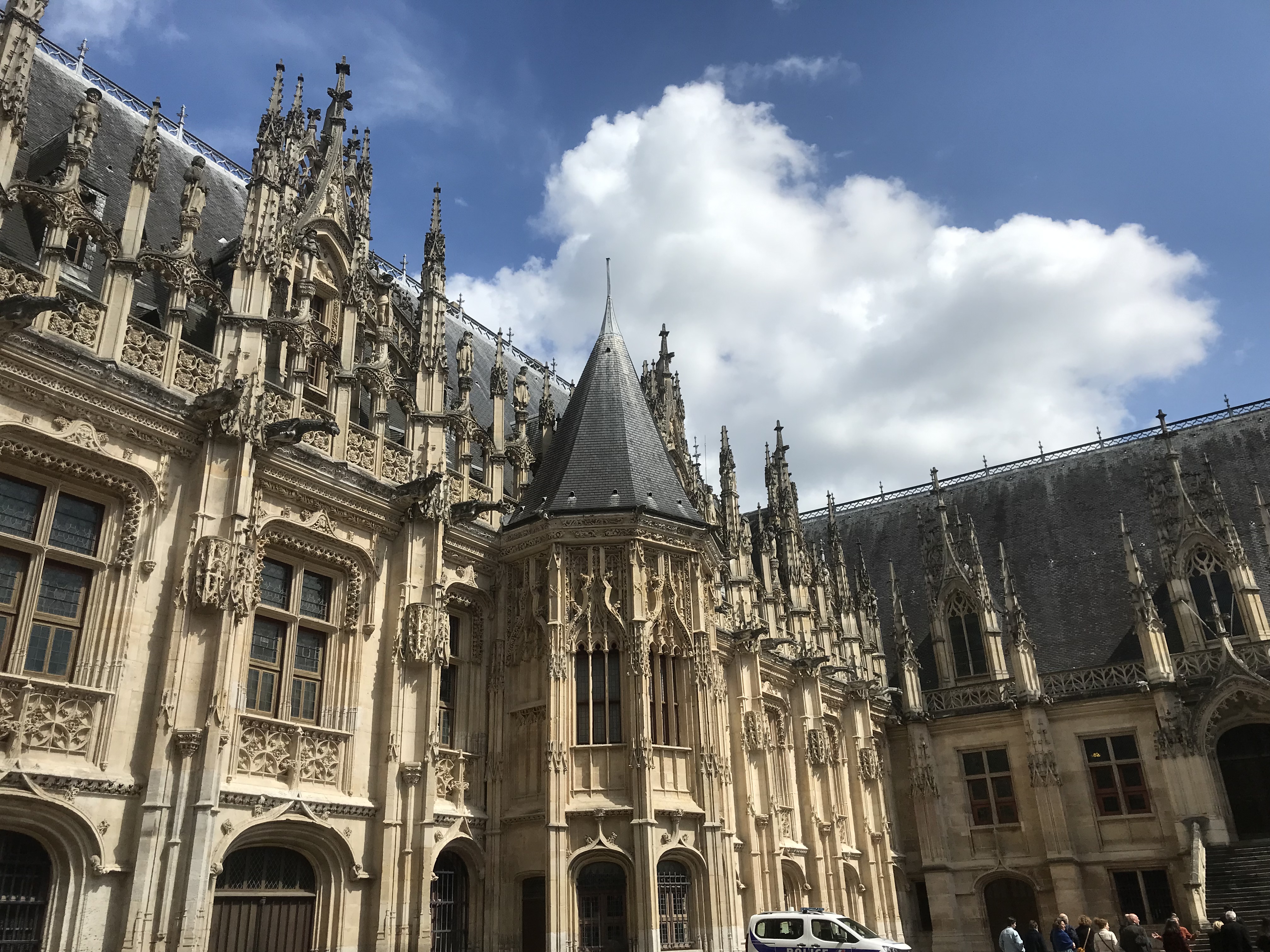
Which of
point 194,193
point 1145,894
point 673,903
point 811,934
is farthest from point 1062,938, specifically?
point 194,193

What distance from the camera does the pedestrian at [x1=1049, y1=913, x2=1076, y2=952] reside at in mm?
15438

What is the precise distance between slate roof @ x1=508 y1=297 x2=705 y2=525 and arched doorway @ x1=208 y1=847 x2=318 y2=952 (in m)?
7.74

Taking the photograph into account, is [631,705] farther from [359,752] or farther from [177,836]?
[177,836]

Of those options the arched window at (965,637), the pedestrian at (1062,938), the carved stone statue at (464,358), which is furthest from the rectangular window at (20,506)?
the arched window at (965,637)

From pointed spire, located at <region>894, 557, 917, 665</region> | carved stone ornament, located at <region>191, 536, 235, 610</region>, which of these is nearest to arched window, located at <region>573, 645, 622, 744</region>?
carved stone ornament, located at <region>191, 536, 235, 610</region>

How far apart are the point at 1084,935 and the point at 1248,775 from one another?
11.7 metres

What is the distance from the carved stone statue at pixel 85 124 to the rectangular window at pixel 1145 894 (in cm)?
3162

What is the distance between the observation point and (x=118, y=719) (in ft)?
39.7

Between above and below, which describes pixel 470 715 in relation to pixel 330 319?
below

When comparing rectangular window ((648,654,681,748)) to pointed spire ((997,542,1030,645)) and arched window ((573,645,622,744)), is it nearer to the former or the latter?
arched window ((573,645,622,744))

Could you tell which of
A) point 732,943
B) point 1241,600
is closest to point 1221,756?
point 1241,600

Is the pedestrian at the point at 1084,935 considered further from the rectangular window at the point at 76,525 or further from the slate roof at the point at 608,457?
the rectangular window at the point at 76,525

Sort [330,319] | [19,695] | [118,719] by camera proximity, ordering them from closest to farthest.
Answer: [19,695] → [118,719] → [330,319]

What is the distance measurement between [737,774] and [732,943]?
5.14 meters
